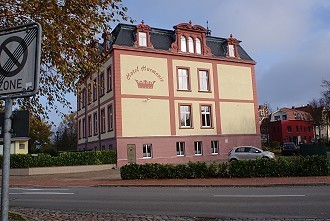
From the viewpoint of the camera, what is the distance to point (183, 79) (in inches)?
1455

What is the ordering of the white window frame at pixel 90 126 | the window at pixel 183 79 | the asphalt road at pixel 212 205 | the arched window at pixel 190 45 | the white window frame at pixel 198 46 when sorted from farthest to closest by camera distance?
the white window frame at pixel 90 126, the white window frame at pixel 198 46, the arched window at pixel 190 45, the window at pixel 183 79, the asphalt road at pixel 212 205

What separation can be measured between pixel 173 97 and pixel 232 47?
402 inches

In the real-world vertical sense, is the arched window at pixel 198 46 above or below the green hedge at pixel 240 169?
above

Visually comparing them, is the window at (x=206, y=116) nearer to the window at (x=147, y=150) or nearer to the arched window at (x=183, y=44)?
the arched window at (x=183, y=44)

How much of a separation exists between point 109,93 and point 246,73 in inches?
615

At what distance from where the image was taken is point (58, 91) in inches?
398

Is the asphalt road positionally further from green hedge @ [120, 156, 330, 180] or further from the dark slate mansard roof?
the dark slate mansard roof

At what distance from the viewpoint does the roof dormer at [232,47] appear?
132 feet

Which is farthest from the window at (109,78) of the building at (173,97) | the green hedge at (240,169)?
the green hedge at (240,169)

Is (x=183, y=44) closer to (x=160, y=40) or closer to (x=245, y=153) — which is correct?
(x=160, y=40)

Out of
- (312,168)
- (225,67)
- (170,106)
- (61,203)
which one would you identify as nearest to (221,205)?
(61,203)

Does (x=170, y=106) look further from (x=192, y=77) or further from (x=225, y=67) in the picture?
(x=225, y=67)

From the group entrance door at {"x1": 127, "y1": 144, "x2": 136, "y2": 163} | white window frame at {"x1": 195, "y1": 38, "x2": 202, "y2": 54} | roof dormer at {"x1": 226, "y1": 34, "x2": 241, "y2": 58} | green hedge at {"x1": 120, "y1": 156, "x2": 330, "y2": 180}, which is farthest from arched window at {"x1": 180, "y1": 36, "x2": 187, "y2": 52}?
green hedge at {"x1": 120, "y1": 156, "x2": 330, "y2": 180}

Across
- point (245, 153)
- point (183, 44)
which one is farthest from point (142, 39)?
point (245, 153)
